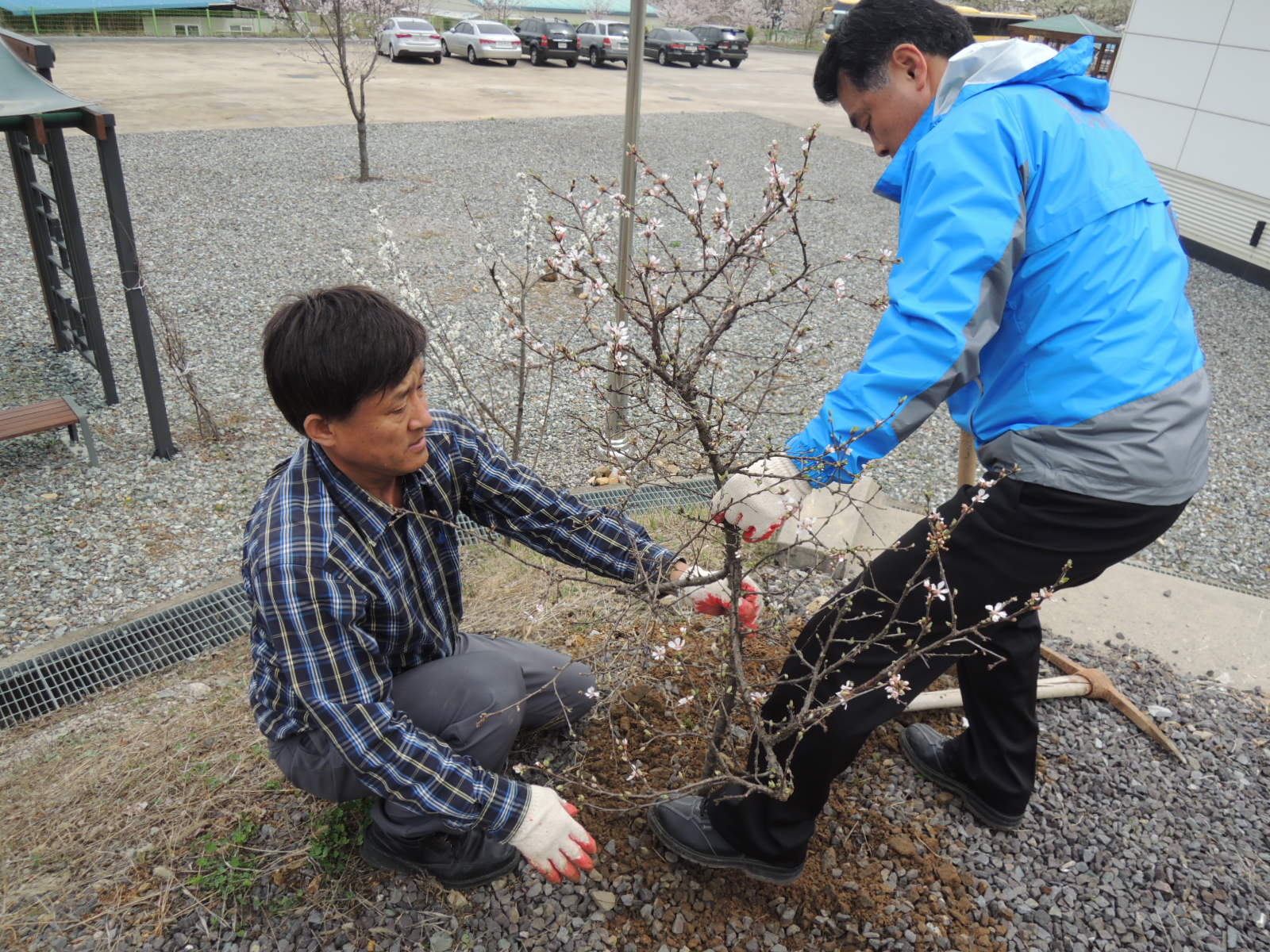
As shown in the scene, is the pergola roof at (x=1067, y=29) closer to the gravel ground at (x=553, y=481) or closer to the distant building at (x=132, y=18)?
the gravel ground at (x=553, y=481)

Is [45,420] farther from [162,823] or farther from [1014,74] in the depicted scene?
[1014,74]

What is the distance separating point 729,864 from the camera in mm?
2049

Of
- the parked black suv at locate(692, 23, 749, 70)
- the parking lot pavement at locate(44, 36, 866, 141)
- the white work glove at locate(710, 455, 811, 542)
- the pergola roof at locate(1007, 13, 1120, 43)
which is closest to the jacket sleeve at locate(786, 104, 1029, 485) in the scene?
the white work glove at locate(710, 455, 811, 542)

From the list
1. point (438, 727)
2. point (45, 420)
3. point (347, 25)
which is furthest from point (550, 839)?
point (347, 25)

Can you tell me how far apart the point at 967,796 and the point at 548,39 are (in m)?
22.8

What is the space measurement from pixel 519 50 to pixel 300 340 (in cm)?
2256

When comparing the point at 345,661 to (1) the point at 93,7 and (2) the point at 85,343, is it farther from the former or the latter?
(1) the point at 93,7

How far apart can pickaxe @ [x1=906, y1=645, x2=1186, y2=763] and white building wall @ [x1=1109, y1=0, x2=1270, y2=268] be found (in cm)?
810

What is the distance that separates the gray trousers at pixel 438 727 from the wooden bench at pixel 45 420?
10.5 feet

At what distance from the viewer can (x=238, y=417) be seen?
16.9 ft

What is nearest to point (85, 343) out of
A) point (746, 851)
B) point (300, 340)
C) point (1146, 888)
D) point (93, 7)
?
point (300, 340)

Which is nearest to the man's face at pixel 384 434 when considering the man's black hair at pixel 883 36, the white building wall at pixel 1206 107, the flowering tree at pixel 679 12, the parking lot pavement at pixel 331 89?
the man's black hair at pixel 883 36

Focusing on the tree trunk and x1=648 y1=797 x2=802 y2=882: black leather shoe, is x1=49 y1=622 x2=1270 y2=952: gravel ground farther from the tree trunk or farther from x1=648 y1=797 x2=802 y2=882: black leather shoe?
the tree trunk

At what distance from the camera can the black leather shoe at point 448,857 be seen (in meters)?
2.04
